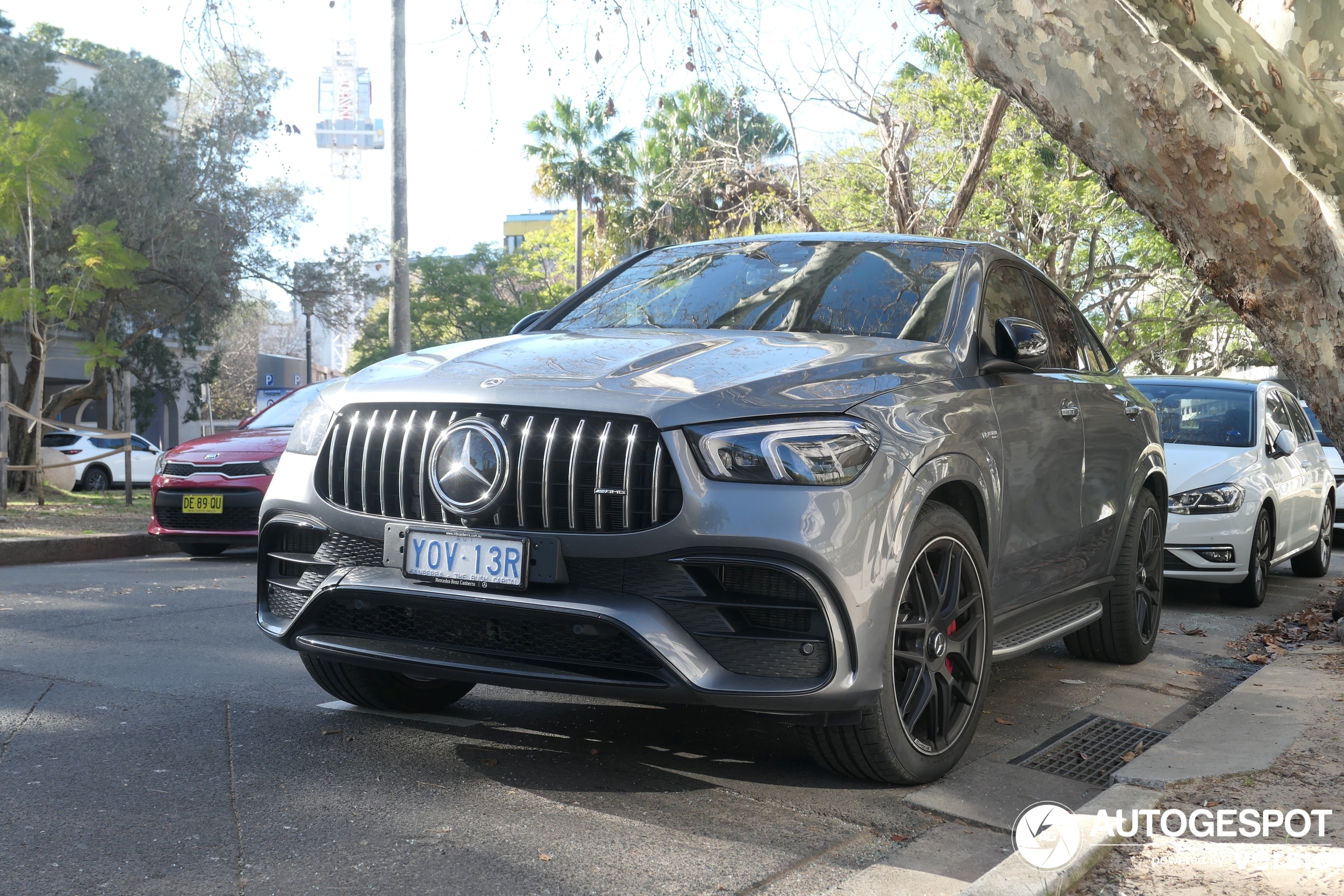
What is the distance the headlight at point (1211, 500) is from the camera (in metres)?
8.20

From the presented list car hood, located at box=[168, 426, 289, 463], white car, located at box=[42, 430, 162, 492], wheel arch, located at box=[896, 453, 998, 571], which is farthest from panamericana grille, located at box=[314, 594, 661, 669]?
white car, located at box=[42, 430, 162, 492]

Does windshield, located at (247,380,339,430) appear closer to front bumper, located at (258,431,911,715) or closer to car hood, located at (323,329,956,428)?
car hood, located at (323,329,956,428)

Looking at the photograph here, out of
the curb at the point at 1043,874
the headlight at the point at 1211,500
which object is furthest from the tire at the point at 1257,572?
the curb at the point at 1043,874

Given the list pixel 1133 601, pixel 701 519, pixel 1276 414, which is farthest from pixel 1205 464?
pixel 701 519

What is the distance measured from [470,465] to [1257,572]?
21.6 feet

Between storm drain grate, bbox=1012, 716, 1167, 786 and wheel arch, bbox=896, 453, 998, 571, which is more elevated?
wheel arch, bbox=896, 453, 998, 571

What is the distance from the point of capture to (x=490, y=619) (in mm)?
3545

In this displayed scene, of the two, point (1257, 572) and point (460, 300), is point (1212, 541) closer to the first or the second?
point (1257, 572)

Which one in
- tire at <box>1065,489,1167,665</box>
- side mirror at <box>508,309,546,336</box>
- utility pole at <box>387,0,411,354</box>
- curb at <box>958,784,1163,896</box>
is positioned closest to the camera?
curb at <box>958,784,1163,896</box>

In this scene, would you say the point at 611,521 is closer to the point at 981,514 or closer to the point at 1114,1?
the point at 981,514

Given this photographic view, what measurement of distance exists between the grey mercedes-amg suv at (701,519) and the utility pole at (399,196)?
1148 cm

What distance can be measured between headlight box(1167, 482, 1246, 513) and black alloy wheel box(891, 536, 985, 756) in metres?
4.80

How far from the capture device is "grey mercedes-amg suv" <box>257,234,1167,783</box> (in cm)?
338

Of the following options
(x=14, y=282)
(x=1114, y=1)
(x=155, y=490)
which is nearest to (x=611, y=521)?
(x=1114, y=1)
